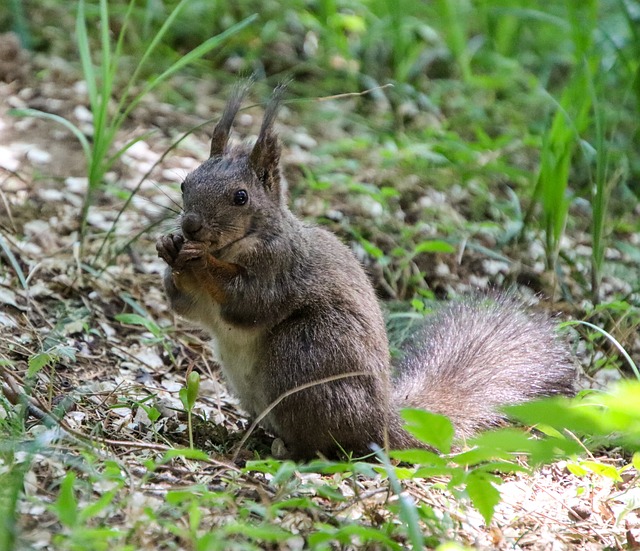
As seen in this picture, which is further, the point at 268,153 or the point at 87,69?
the point at 87,69

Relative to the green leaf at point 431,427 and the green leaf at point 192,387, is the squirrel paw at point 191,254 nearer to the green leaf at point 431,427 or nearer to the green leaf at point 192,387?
the green leaf at point 192,387

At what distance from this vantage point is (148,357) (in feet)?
14.5

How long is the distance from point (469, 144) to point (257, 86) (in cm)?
171

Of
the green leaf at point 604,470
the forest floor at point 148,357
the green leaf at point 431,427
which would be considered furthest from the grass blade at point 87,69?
the green leaf at point 604,470

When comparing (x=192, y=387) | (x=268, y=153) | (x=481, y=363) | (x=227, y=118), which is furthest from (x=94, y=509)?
(x=481, y=363)

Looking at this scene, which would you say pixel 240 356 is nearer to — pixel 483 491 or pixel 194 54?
pixel 483 491

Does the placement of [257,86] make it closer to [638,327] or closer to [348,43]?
[348,43]

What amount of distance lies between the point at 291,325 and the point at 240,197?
0.57m

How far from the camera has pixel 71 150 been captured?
230 inches

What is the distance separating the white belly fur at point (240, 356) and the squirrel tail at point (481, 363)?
62 centimetres

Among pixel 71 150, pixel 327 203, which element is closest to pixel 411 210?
pixel 327 203

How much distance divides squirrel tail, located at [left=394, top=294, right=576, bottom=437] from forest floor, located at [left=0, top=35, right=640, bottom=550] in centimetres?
37

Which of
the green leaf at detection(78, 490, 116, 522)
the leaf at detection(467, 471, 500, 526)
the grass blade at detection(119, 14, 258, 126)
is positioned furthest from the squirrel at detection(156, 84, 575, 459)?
the green leaf at detection(78, 490, 116, 522)

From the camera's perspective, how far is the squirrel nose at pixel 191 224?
3527 millimetres
